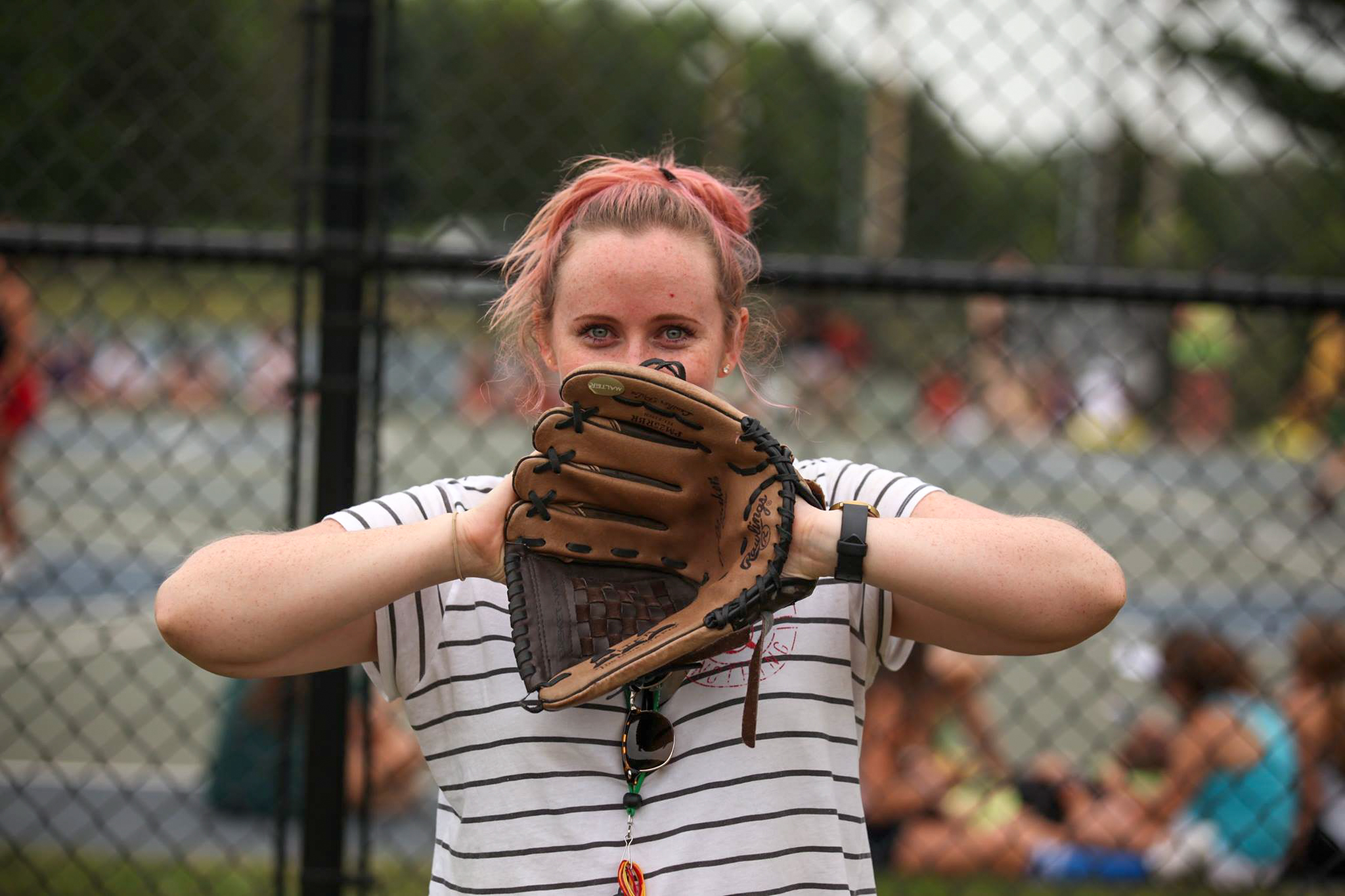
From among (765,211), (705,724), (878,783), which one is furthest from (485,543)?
(878,783)

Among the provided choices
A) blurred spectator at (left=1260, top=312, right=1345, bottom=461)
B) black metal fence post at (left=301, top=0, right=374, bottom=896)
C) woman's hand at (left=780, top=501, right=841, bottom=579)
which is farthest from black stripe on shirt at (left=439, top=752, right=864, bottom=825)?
blurred spectator at (left=1260, top=312, right=1345, bottom=461)

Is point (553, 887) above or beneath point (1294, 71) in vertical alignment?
beneath

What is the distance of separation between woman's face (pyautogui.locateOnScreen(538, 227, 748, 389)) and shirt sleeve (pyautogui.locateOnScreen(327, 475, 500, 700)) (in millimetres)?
253

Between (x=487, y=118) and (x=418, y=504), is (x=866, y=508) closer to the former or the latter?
(x=418, y=504)

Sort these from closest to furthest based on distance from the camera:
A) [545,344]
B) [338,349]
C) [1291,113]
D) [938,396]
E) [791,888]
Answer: [791,888] → [545,344] → [338,349] → [1291,113] → [938,396]

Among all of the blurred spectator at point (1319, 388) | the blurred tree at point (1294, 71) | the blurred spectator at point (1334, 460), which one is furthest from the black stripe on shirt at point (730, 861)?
the blurred spectator at point (1334, 460)

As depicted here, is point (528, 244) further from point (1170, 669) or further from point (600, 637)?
point (1170, 669)

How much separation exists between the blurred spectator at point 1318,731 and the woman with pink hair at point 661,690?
251 centimetres

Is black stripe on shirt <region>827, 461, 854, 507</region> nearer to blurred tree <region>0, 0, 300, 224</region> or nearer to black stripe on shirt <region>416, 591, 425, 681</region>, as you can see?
black stripe on shirt <region>416, 591, 425, 681</region>

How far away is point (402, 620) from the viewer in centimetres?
138

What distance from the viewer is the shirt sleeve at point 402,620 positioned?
54.1 inches

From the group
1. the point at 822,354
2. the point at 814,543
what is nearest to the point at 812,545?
the point at 814,543

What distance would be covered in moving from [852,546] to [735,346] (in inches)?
16.1

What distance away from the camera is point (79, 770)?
4.45 meters
